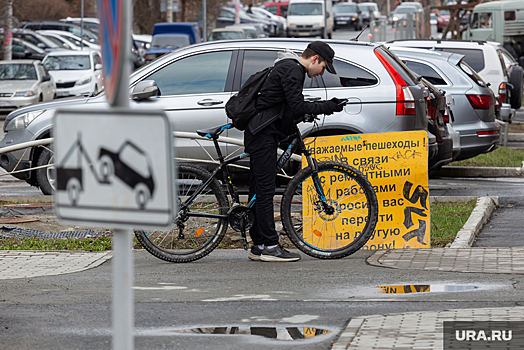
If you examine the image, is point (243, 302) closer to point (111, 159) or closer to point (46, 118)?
point (111, 159)

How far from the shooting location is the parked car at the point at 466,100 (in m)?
12.4

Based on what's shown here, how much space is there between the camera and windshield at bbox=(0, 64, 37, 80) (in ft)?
84.5

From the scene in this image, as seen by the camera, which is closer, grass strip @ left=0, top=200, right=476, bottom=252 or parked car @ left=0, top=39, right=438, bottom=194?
grass strip @ left=0, top=200, right=476, bottom=252

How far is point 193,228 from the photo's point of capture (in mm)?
7047

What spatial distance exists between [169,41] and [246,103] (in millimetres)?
33749

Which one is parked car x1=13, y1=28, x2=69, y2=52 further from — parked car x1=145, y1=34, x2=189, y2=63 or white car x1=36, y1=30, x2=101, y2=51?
parked car x1=145, y1=34, x2=189, y2=63

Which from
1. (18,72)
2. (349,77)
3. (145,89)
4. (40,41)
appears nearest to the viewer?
(145,89)

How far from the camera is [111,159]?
2.85 m

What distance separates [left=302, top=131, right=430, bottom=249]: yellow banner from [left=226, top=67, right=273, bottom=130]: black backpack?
762 mm

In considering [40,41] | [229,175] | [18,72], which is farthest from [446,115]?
[40,41]

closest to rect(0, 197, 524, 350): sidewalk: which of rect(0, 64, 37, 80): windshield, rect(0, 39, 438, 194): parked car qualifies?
rect(0, 39, 438, 194): parked car

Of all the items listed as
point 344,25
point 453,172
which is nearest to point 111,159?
point 453,172

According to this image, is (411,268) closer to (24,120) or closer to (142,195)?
(142,195)

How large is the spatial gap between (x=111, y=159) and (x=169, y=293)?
3165 mm
